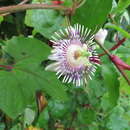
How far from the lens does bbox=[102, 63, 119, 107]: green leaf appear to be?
62 cm

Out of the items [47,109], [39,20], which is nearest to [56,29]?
[39,20]

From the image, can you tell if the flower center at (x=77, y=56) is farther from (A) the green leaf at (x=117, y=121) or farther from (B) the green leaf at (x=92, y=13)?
(A) the green leaf at (x=117, y=121)

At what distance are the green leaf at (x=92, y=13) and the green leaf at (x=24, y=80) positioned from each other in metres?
0.07

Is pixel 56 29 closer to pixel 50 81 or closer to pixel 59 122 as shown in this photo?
pixel 50 81

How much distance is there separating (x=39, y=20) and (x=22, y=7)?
0.12 metres

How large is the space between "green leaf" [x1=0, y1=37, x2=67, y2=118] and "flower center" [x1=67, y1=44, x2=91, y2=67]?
43 millimetres

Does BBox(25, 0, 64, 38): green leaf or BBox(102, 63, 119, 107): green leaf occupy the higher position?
BBox(25, 0, 64, 38): green leaf

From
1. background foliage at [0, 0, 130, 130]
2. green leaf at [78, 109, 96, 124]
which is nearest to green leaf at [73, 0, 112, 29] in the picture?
background foliage at [0, 0, 130, 130]

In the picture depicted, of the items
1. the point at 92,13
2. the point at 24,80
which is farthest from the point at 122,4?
the point at 24,80

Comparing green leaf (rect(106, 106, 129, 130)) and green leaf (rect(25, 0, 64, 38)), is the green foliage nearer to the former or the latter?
green leaf (rect(25, 0, 64, 38))

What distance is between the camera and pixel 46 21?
60 cm

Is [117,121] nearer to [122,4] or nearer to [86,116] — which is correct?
[86,116]

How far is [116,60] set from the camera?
605 millimetres

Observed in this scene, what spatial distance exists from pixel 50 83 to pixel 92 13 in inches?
4.8
